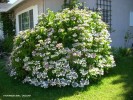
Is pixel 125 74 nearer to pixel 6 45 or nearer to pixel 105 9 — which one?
pixel 105 9

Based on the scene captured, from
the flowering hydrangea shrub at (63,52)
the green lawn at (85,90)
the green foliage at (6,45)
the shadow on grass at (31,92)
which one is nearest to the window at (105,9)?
the flowering hydrangea shrub at (63,52)

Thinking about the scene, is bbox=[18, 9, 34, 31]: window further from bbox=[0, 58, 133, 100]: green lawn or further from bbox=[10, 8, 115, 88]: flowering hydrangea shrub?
bbox=[0, 58, 133, 100]: green lawn

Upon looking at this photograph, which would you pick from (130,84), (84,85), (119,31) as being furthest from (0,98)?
(119,31)

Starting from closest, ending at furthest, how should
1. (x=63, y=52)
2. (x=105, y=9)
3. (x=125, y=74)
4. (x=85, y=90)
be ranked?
(x=85, y=90) < (x=63, y=52) < (x=125, y=74) < (x=105, y=9)

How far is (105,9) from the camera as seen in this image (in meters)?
13.6

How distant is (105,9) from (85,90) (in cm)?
671

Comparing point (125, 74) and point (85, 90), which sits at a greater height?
point (125, 74)

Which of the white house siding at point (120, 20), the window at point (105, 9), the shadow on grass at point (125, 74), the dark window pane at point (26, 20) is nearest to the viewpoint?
the shadow on grass at point (125, 74)

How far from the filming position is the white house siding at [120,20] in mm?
13938

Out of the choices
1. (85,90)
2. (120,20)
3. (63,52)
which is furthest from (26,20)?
(85,90)

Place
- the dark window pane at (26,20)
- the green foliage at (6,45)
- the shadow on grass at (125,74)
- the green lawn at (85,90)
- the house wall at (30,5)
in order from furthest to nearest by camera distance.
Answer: the green foliage at (6,45)
the dark window pane at (26,20)
the house wall at (30,5)
the shadow on grass at (125,74)
the green lawn at (85,90)

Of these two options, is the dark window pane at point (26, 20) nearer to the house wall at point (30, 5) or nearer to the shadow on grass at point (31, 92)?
the house wall at point (30, 5)

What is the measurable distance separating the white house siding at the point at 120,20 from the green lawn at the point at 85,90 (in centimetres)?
532

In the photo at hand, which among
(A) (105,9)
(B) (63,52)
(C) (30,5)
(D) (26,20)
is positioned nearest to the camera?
(B) (63,52)
